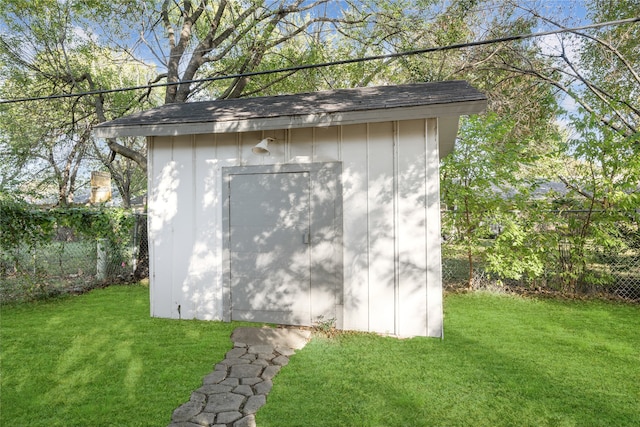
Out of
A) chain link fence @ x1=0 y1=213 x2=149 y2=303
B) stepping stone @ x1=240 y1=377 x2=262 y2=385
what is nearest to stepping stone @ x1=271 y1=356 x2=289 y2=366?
stepping stone @ x1=240 y1=377 x2=262 y2=385

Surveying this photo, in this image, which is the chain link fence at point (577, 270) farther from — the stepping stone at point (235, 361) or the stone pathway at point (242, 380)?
the stepping stone at point (235, 361)

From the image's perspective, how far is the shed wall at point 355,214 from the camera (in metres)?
3.92

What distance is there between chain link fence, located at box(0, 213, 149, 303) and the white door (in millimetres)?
3502

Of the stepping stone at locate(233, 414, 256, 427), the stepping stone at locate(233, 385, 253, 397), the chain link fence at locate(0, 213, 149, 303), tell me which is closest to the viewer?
the stepping stone at locate(233, 414, 256, 427)

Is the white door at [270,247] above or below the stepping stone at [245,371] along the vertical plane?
above

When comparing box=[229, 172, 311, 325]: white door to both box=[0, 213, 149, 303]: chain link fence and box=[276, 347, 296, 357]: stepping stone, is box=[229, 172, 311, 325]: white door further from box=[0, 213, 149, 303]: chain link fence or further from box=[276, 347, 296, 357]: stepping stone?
box=[0, 213, 149, 303]: chain link fence

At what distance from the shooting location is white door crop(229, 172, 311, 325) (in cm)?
424

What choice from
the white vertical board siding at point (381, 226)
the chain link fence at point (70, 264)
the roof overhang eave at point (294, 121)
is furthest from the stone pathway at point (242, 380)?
the chain link fence at point (70, 264)

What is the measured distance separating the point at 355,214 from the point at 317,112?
1234 millimetres

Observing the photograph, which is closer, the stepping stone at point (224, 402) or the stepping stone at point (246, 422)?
the stepping stone at point (246, 422)

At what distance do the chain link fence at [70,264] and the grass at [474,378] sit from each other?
473cm

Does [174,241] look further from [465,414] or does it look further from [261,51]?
[261,51]

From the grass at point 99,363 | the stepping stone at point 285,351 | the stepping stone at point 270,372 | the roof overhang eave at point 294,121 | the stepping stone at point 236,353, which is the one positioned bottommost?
the stepping stone at point 270,372

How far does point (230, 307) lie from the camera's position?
446 centimetres
